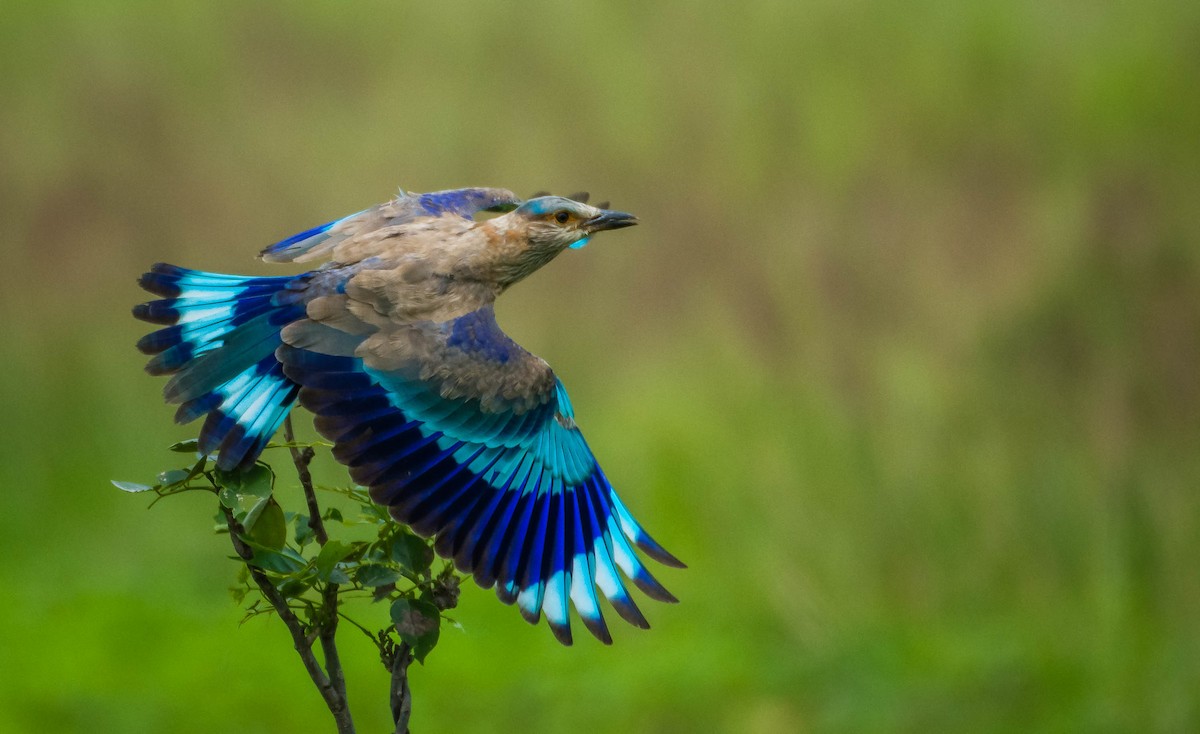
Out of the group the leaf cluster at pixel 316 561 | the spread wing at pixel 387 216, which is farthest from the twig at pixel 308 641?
the spread wing at pixel 387 216

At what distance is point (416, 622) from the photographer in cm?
144

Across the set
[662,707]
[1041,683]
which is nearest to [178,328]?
[662,707]

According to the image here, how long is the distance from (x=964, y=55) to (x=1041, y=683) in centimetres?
187

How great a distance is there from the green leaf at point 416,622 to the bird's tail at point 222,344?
0.30 m

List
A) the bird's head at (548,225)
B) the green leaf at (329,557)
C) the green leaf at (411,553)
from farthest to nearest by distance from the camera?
the bird's head at (548,225) < the green leaf at (411,553) < the green leaf at (329,557)

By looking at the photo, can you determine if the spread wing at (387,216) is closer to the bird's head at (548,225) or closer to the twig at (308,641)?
the bird's head at (548,225)

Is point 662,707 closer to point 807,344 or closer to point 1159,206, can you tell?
point 807,344

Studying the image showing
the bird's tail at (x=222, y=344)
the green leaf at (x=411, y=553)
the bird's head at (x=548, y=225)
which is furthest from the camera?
the bird's head at (x=548, y=225)

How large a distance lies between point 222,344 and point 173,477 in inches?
14.5

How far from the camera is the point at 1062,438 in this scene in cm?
375

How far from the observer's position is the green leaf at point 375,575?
146 cm

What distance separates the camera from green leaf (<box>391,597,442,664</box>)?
4.71 feet

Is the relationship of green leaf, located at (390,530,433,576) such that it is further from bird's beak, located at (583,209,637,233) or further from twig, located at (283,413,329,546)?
bird's beak, located at (583,209,637,233)

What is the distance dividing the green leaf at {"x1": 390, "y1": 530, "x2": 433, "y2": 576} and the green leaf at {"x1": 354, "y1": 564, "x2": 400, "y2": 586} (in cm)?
3
